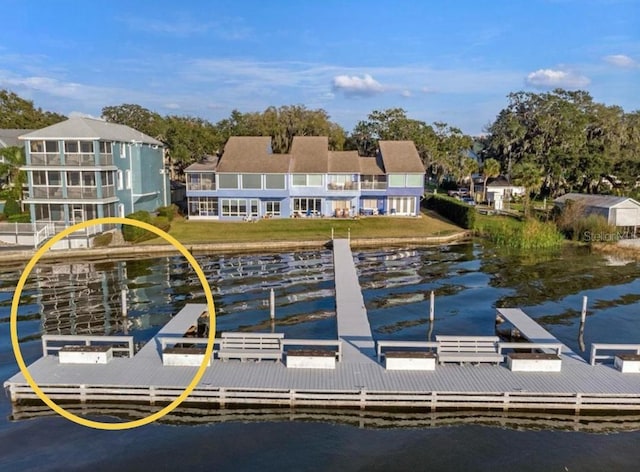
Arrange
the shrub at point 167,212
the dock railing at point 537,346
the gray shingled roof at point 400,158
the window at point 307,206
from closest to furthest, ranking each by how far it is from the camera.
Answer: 1. the dock railing at point 537,346
2. the shrub at point 167,212
3. the window at point 307,206
4. the gray shingled roof at point 400,158

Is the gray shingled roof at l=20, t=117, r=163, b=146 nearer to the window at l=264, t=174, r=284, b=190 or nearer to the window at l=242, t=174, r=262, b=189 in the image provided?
the window at l=242, t=174, r=262, b=189

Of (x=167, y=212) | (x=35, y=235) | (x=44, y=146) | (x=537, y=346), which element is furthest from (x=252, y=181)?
(x=537, y=346)

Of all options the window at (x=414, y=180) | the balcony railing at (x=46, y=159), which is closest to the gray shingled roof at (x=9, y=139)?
the balcony railing at (x=46, y=159)

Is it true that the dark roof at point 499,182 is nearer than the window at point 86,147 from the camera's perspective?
No

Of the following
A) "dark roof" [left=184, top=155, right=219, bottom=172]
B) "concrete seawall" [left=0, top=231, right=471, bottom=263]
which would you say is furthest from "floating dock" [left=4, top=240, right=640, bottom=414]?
"dark roof" [left=184, top=155, right=219, bottom=172]

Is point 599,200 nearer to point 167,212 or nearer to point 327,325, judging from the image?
point 327,325

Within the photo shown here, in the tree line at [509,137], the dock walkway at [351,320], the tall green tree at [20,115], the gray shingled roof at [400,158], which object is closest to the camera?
the dock walkway at [351,320]

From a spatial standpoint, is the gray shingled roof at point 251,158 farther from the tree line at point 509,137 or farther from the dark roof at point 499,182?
the dark roof at point 499,182
